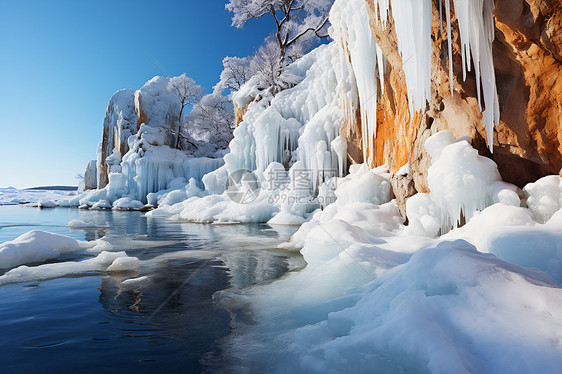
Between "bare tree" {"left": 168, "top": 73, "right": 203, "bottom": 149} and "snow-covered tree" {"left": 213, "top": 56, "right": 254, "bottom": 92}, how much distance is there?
11.9 feet

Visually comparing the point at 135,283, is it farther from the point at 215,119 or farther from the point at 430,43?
the point at 215,119

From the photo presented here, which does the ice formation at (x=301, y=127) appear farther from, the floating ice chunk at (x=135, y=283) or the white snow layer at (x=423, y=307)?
the floating ice chunk at (x=135, y=283)

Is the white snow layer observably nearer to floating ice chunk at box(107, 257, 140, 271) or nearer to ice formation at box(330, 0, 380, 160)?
floating ice chunk at box(107, 257, 140, 271)

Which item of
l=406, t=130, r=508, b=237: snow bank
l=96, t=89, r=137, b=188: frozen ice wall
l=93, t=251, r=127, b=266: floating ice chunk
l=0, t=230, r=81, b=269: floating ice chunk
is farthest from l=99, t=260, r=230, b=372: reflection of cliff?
l=96, t=89, r=137, b=188: frozen ice wall

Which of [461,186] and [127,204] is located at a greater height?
[461,186]

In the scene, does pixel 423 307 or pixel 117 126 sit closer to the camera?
pixel 423 307

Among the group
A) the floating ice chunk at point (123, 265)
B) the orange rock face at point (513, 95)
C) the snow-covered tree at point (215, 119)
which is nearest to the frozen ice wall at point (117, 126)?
the snow-covered tree at point (215, 119)

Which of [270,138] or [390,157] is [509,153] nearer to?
[390,157]

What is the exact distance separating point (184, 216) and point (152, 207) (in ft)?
22.2

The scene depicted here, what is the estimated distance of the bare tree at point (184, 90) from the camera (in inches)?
971

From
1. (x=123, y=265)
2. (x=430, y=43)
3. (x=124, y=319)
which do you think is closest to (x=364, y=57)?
(x=430, y=43)

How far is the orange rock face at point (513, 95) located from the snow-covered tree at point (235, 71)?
1741 centimetres

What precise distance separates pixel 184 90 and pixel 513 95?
987 inches

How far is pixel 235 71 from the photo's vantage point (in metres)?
22.2
